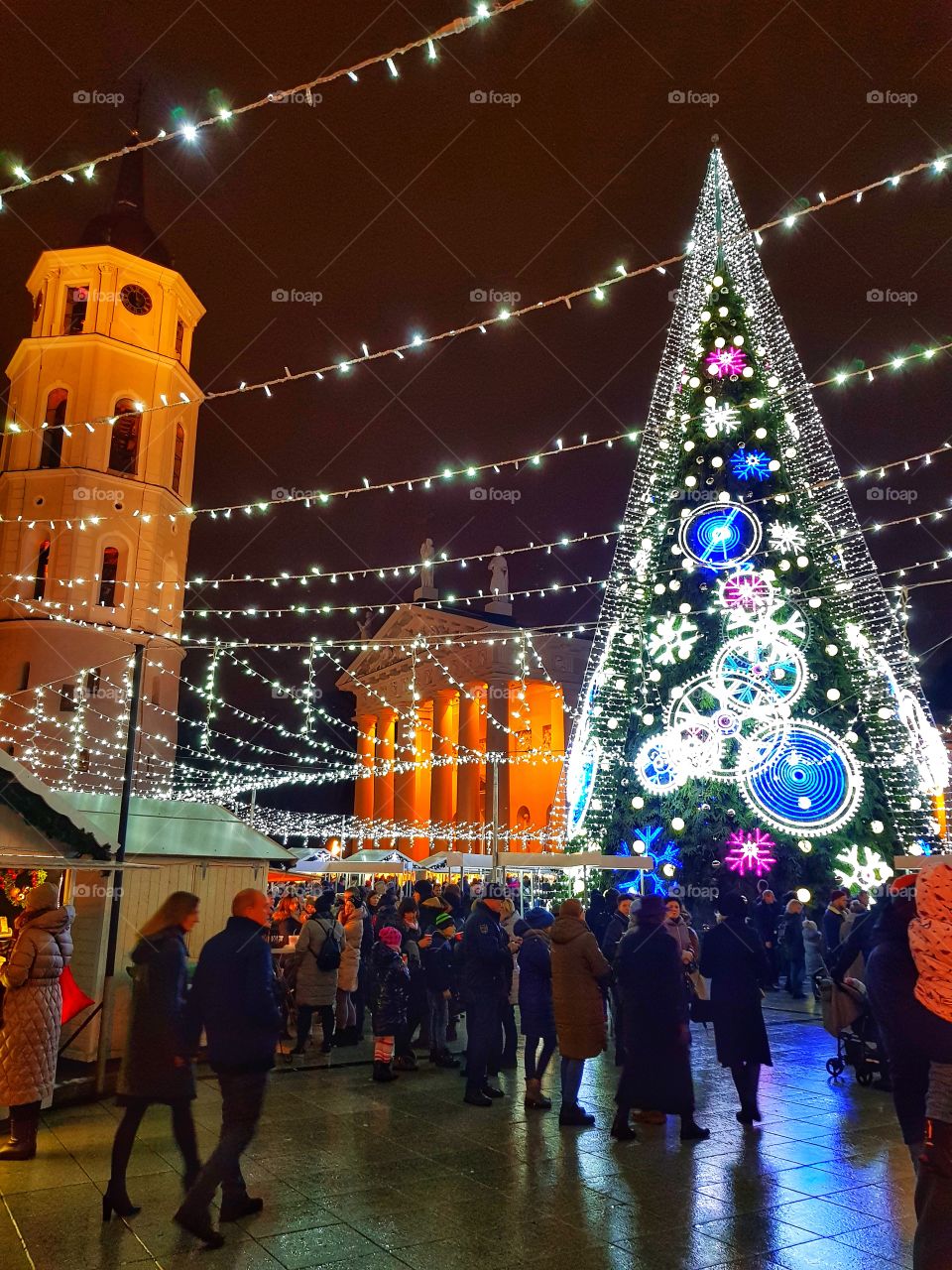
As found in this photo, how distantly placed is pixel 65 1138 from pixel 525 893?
17.9 m

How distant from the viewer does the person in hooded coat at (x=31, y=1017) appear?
19.0 feet

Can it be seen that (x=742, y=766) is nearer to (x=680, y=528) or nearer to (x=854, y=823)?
(x=854, y=823)

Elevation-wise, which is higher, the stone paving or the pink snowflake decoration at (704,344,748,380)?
the pink snowflake decoration at (704,344,748,380)

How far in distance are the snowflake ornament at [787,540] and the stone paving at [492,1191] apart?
8660 mm

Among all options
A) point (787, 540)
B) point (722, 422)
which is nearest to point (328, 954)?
point (787, 540)

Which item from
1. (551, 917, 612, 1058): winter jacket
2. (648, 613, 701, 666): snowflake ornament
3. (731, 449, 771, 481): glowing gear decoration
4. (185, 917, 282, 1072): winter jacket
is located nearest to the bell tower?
(648, 613, 701, 666): snowflake ornament

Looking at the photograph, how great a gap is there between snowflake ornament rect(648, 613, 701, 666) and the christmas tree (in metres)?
0.03

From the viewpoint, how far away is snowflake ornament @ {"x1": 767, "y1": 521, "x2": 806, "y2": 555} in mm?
14367

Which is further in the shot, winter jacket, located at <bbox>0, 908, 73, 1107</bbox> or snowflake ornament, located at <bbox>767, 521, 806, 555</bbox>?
snowflake ornament, located at <bbox>767, 521, 806, 555</bbox>

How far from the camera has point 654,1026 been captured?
6.35m

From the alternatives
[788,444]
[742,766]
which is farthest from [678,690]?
[788,444]

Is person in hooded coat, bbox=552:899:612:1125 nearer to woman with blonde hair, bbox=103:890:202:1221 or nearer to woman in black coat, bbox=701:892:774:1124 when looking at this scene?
woman in black coat, bbox=701:892:774:1124

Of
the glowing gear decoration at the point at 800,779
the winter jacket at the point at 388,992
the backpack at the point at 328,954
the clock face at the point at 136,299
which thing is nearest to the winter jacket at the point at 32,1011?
the winter jacket at the point at 388,992

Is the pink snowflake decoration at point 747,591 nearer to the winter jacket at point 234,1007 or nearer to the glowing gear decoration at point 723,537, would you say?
the glowing gear decoration at point 723,537
